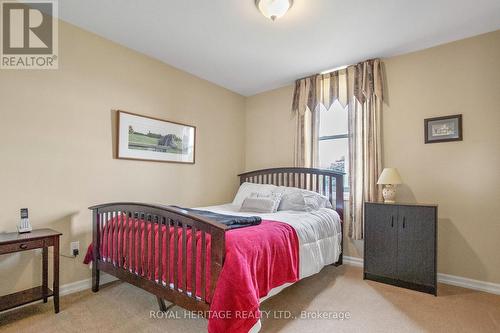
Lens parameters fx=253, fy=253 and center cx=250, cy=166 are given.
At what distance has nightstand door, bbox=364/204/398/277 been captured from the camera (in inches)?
103

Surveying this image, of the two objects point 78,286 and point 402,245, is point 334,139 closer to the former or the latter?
point 402,245

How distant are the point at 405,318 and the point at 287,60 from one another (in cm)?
286

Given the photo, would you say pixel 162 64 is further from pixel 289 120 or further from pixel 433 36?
pixel 433 36

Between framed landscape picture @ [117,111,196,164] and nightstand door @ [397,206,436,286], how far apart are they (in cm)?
265

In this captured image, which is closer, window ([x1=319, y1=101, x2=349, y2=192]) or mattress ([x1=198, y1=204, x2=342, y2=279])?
mattress ([x1=198, y1=204, x2=342, y2=279])

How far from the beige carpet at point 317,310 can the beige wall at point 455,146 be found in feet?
1.46

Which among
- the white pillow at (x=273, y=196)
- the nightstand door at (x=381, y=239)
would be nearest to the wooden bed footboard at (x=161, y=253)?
the white pillow at (x=273, y=196)

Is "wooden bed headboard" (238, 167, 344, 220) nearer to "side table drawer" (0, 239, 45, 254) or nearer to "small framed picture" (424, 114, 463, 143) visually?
"small framed picture" (424, 114, 463, 143)

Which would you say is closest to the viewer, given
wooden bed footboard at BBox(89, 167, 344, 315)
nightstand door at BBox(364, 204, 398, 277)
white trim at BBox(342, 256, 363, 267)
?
wooden bed footboard at BBox(89, 167, 344, 315)

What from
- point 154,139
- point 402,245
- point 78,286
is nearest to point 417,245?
point 402,245

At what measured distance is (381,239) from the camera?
8.78 ft

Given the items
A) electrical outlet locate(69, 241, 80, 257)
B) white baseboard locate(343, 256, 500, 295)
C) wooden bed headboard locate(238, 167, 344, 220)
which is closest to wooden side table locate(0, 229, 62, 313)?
electrical outlet locate(69, 241, 80, 257)

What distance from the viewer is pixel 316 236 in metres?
2.44

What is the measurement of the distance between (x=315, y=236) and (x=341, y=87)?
2063mm
